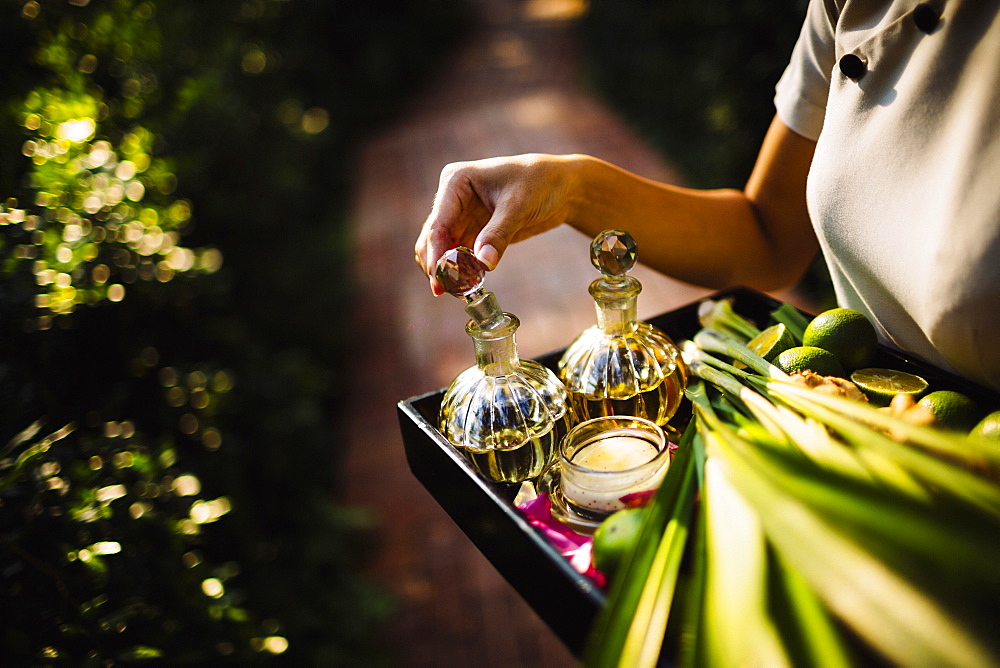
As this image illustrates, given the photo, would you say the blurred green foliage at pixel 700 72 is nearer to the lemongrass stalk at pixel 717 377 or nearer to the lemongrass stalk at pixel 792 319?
the lemongrass stalk at pixel 792 319

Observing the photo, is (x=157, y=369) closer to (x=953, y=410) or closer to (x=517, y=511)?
→ (x=517, y=511)

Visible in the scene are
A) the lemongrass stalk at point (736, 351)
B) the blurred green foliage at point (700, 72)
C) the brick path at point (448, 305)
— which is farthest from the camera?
the blurred green foliage at point (700, 72)

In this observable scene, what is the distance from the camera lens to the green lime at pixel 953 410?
867 mm

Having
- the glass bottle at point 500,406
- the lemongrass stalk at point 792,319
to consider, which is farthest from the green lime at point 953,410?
the glass bottle at point 500,406

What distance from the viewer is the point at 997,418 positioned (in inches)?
31.9

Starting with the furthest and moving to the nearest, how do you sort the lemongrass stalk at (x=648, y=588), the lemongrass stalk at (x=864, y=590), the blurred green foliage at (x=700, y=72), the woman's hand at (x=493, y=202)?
the blurred green foliage at (x=700, y=72) < the woman's hand at (x=493, y=202) < the lemongrass stalk at (x=648, y=588) < the lemongrass stalk at (x=864, y=590)

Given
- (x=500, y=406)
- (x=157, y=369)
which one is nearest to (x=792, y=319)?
(x=500, y=406)

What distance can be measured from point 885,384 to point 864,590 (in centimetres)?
52

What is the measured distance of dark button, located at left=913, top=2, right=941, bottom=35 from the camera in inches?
35.8

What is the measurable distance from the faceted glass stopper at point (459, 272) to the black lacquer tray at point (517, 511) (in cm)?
22

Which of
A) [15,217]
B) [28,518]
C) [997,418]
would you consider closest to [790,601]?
[997,418]

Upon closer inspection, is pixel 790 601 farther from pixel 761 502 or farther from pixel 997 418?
pixel 997 418

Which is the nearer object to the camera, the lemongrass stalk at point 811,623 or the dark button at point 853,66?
the lemongrass stalk at point 811,623

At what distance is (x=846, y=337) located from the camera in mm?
1019
